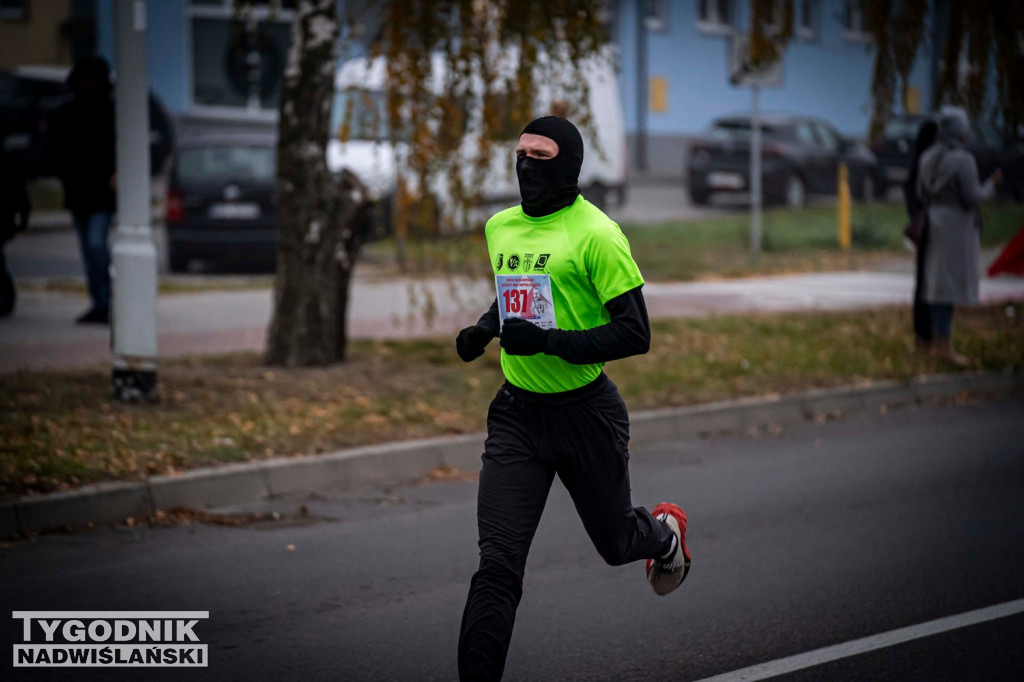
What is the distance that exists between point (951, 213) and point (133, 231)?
6.10m

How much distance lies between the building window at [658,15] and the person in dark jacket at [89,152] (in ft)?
84.3

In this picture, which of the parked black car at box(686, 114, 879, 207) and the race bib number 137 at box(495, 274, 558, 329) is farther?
the parked black car at box(686, 114, 879, 207)

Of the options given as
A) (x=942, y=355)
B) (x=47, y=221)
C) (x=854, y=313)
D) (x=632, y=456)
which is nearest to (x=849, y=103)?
(x=47, y=221)

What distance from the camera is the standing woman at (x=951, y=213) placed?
1023 centimetres

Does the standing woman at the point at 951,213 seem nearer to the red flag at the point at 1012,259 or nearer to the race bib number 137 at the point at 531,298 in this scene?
the red flag at the point at 1012,259

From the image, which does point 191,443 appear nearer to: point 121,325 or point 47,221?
point 121,325

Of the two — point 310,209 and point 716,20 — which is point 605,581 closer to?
point 310,209

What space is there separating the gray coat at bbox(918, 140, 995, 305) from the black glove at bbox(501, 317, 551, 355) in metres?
7.20

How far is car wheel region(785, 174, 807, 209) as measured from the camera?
85.3 feet

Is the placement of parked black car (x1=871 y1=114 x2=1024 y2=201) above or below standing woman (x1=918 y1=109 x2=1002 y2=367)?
above

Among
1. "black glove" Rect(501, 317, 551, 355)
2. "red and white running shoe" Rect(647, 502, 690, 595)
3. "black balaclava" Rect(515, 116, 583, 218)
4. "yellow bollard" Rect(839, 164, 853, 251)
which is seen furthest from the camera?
"yellow bollard" Rect(839, 164, 853, 251)

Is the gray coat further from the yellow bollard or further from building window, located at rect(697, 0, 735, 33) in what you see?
building window, located at rect(697, 0, 735, 33)

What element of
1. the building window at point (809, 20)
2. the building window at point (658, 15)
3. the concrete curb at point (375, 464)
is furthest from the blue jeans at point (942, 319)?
the building window at point (809, 20)

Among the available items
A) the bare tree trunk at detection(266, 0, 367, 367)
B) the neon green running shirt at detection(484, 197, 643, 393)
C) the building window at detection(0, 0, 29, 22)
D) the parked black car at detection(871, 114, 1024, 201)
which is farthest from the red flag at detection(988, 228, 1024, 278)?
the building window at detection(0, 0, 29, 22)
